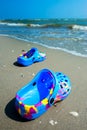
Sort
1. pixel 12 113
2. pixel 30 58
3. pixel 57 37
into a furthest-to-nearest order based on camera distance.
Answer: pixel 57 37 < pixel 30 58 < pixel 12 113

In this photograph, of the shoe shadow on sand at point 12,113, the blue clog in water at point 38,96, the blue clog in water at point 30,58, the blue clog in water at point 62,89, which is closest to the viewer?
the blue clog in water at point 38,96

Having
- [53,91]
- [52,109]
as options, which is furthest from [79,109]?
[53,91]

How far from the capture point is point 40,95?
3.06 metres

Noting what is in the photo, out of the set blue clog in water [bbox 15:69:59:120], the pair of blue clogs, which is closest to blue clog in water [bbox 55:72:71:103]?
the pair of blue clogs

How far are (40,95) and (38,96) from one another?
41mm

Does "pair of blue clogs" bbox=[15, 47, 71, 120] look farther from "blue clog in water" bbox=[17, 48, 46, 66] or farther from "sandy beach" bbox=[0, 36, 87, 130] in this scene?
"blue clog in water" bbox=[17, 48, 46, 66]

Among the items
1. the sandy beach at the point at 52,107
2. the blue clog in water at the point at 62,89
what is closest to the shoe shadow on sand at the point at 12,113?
the sandy beach at the point at 52,107

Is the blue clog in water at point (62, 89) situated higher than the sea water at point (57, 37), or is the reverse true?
the blue clog in water at point (62, 89)

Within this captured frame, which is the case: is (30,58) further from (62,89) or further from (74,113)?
(74,113)

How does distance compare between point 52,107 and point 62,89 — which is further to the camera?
point 62,89

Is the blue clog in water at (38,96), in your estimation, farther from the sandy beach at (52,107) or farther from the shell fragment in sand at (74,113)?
the shell fragment in sand at (74,113)

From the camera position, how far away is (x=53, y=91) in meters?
2.83

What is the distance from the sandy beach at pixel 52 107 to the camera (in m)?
2.75

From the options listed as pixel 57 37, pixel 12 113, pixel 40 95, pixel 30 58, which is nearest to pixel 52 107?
pixel 40 95
